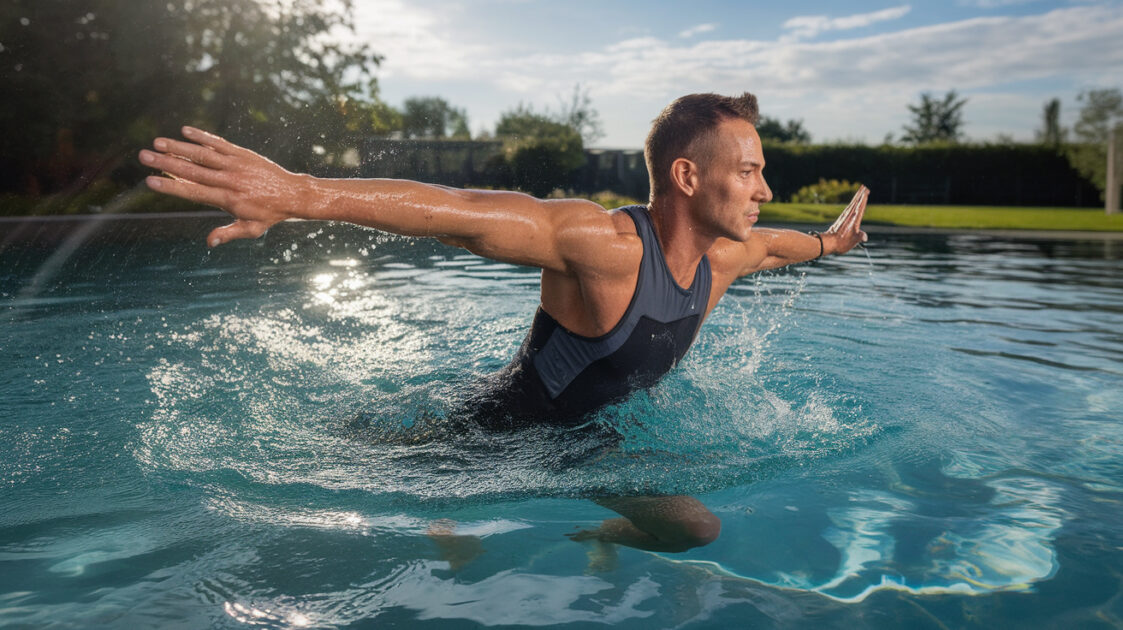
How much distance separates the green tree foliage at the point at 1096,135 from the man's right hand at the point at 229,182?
27.2 metres

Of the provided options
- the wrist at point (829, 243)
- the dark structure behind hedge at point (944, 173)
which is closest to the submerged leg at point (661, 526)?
the wrist at point (829, 243)

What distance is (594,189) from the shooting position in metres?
22.9

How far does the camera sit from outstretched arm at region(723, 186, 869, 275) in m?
3.80

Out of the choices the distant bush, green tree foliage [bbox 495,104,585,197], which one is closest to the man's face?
green tree foliage [bbox 495,104,585,197]

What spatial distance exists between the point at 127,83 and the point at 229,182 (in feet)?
62.6

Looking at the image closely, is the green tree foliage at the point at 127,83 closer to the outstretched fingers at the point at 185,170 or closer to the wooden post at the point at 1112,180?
the outstretched fingers at the point at 185,170

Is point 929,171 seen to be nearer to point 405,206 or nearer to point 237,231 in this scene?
point 405,206

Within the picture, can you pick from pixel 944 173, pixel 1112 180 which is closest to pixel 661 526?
pixel 1112 180

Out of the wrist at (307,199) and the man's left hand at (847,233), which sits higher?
the wrist at (307,199)

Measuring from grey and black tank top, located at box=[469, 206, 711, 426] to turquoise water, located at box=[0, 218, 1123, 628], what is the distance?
158 mm

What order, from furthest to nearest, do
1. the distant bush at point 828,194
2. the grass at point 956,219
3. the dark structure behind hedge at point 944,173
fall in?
the dark structure behind hedge at point 944,173 → the distant bush at point 828,194 → the grass at point 956,219

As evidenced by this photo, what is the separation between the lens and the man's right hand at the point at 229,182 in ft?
6.75

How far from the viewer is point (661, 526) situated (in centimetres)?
271

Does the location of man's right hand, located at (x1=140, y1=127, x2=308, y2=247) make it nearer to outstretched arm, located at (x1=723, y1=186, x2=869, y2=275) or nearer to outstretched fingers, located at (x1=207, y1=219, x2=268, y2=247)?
outstretched fingers, located at (x1=207, y1=219, x2=268, y2=247)
